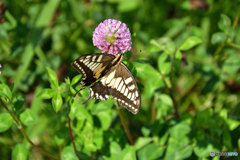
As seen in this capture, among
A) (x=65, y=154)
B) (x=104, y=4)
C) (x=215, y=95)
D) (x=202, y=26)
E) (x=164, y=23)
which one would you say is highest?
(x=104, y=4)

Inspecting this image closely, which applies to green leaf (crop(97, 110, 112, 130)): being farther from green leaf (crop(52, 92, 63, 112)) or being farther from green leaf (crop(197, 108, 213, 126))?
green leaf (crop(197, 108, 213, 126))

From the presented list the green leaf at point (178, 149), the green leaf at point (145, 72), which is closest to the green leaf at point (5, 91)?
the green leaf at point (145, 72)

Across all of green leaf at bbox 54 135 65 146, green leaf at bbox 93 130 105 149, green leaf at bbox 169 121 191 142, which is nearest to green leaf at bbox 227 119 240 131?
green leaf at bbox 169 121 191 142

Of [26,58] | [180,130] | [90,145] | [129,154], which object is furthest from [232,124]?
[26,58]

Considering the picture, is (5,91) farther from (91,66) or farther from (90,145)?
(90,145)

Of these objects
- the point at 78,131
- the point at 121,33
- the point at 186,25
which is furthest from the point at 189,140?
the point at 186,25

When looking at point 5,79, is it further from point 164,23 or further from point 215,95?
point 215,95

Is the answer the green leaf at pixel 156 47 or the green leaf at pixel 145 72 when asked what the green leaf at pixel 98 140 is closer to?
the green leaf at pixel 145 72
